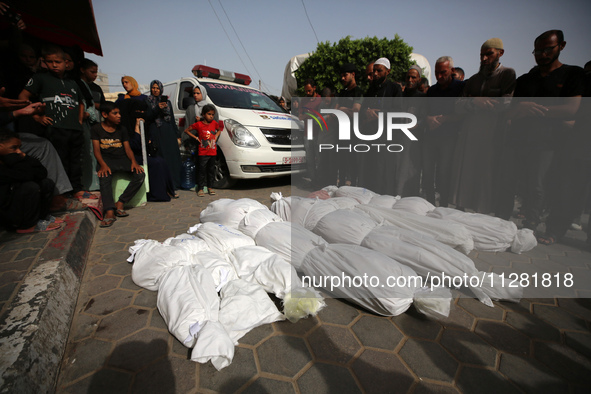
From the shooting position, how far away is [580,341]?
1.64m

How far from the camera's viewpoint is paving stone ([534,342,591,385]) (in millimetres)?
1402

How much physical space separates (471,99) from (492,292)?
2.59 m

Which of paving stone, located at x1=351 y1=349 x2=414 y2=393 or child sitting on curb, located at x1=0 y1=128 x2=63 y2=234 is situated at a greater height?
child sitting on curb, located at x1=0 y1=128 x2=63 y2=234

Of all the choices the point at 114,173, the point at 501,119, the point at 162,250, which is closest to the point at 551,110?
the point at 501,119

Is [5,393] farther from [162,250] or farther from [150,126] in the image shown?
[150,126]

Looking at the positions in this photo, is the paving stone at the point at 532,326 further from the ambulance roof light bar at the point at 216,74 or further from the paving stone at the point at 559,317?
the ambulance roof light bar at the point at 216,74

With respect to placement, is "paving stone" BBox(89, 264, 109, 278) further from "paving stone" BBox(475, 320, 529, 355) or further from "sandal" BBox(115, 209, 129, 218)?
"paving stone" BBox(475, 320, 529, 355)

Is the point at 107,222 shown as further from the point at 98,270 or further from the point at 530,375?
the point at 530,375

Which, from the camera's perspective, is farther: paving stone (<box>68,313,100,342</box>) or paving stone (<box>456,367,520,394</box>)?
paving stone (<box>68,313,100,342</box>)

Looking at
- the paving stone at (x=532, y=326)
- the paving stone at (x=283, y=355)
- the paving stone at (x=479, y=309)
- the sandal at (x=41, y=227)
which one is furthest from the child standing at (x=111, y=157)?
the paving stone at (x=532, y=326)

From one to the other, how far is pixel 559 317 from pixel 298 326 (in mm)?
1778

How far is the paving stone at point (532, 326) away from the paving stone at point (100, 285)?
2853mm

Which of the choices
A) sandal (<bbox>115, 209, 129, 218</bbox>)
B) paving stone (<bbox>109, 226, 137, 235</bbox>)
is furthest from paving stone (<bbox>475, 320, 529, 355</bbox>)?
sandal (<bbox>115, 209, 129, 218</bbox>)

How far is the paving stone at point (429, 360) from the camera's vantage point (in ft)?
4.57
